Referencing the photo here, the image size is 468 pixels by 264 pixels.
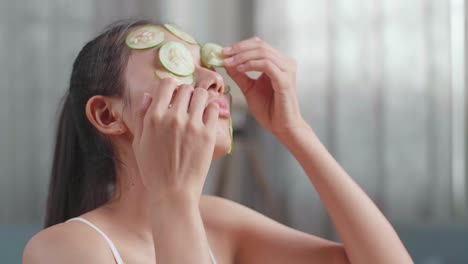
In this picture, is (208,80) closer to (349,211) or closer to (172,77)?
(172,77)

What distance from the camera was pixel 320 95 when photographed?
9.28 feet

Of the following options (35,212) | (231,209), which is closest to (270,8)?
(35,212)

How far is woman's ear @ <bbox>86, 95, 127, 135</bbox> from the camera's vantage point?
3.95 ft

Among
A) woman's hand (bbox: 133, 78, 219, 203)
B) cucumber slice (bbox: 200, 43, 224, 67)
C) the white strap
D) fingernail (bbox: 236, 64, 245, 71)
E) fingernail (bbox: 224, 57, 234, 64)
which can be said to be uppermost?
cucumber slice (bbox: 200, 43, 224, 67)

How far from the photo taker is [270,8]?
9.55 feet

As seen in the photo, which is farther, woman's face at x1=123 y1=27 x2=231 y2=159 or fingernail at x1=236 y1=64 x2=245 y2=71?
fingernail at x1=236 y1=64 x2=245 y2=71

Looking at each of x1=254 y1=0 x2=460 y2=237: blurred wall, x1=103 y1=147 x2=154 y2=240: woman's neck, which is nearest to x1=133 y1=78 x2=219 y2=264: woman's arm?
x1=103 y1=147 x2=154 y2=240: woman's neck

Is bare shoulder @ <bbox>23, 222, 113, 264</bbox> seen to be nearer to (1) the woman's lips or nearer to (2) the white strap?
(2) the white strap

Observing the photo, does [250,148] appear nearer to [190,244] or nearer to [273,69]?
[273,69]

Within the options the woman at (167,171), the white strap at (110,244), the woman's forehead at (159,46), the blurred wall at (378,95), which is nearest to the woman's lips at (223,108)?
the woman at (167,171)

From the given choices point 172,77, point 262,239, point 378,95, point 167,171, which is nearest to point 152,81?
point 172,77

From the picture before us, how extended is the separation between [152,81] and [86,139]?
215 mm

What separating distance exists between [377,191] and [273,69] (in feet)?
5.14

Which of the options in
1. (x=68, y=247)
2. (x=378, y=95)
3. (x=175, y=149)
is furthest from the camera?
(x=378, y=95)
